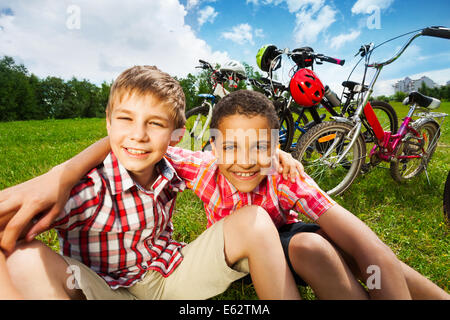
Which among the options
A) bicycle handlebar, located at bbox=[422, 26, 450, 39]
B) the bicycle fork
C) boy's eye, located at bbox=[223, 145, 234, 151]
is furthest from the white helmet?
boy's eye, located at bbox=[223, 145, 234, 151]

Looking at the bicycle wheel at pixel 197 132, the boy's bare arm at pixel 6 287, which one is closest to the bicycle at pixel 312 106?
the bicycle wheel at pixel 197 132

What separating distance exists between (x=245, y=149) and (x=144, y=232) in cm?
67

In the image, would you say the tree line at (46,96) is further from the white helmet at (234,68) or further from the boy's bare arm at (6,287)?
the boy's bare arm at (6,287)

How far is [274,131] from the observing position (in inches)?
54.9

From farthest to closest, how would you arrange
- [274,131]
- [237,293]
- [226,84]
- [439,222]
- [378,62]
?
[226,84] → [378,62] → [439,222] → [237,293] → [274,131]

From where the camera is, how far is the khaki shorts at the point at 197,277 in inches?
47.8

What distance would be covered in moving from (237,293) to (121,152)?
114cm

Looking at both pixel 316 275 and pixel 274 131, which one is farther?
pixel 274 131

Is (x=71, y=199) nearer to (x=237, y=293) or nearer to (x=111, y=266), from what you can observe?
(x=111, y=266)

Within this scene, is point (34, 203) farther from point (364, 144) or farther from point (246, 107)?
point (364, 144)

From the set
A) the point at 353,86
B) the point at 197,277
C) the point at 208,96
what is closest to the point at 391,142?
the point at 353,86

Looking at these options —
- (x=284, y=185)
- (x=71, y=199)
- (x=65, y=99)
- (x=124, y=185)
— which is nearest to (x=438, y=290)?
(x=284, y=185)

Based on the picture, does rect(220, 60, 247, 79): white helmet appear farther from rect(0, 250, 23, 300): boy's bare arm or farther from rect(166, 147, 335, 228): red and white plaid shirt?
rect(0, 250, 23, 300): boy's bare arm

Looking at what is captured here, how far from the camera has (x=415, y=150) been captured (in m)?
3.30
